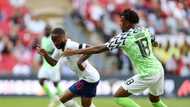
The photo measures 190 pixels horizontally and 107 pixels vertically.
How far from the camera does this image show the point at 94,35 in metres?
31.2

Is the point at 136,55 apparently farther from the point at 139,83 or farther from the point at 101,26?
the point at 101,26

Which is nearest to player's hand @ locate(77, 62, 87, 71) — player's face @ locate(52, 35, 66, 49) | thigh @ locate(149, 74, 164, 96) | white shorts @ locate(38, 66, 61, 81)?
player's face @ locate(52, 35, 66, 49)

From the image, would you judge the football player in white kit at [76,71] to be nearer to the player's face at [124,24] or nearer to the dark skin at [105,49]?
the dark skin at [105,49]

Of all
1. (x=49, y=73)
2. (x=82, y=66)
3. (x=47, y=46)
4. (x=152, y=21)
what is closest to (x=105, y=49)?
(x=82, y=66)

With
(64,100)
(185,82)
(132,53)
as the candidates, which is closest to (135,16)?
(132,53)

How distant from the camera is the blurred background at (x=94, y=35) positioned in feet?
91.0

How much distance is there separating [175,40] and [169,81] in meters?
1.89

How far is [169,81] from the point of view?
1097 inches

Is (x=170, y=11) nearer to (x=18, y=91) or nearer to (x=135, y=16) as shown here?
(x=18, y=91)

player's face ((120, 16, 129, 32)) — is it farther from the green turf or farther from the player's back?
the green turf

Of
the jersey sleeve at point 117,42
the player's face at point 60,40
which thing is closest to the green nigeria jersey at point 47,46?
the player's face at point 60,40

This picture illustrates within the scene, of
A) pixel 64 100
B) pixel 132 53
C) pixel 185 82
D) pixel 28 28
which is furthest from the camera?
pixel 28 28

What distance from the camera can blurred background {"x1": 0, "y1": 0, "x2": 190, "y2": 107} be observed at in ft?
91.0

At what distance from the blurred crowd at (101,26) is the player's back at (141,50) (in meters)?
13.1
